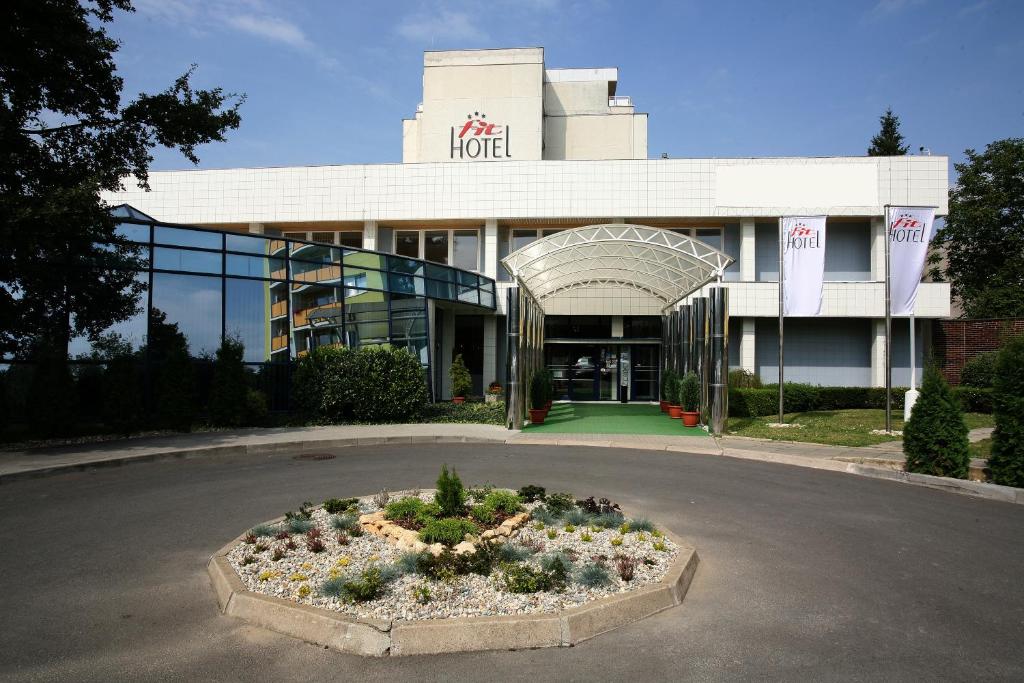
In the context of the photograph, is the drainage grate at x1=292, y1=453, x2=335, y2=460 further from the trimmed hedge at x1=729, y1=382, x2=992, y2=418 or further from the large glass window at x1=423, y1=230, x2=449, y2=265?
the large glass window at x1=423, y1=230, x2=449, y2=265

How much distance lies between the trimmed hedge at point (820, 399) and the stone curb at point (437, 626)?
1865cm

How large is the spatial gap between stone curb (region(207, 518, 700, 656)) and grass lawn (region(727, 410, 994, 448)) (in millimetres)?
12493

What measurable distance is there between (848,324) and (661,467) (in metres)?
19.9

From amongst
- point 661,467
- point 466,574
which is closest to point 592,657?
point 466,574

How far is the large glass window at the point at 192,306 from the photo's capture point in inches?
647

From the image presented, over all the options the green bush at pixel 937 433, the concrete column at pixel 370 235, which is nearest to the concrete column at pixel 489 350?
the concrete column at pixel 370 235

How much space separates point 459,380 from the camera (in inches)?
1048

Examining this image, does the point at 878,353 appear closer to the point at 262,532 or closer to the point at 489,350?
the point at 489,350

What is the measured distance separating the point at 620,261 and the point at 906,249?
8.74 m

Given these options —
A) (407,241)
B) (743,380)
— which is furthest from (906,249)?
(407,241)

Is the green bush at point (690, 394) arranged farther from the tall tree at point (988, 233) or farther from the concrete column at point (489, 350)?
the tall tree at point (988, 233)

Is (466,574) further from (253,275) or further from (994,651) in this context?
(253,275)

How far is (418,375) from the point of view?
18.9m

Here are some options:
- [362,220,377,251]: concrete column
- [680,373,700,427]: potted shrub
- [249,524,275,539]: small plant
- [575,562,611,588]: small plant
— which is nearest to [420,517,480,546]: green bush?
[575,562,611,588]: small plant
